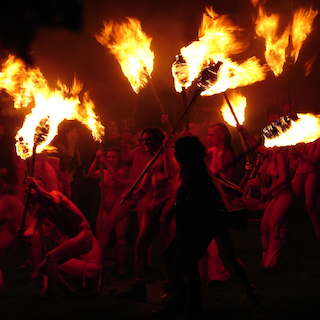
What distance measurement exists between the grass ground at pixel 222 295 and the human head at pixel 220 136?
6.07 ft

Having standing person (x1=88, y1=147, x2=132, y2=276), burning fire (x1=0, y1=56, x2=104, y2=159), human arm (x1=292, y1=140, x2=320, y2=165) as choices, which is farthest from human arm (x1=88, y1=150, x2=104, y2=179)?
human arm (x1=292, y1=140, x2=320, y2=165)

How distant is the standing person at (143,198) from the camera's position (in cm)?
577

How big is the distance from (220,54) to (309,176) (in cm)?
241

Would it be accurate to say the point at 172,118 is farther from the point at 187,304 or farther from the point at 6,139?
the point at 187,304

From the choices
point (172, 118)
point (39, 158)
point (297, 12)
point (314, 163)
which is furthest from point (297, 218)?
point (39, 158)

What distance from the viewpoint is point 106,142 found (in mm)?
8008

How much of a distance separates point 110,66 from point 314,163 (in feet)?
20.1

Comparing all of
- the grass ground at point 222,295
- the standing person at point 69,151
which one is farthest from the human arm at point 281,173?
the standing person at point 69,151

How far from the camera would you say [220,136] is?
6.03 metres

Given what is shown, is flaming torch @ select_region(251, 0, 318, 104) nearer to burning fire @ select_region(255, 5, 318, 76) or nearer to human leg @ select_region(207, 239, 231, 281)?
burning fire @ select_region(255, 5, 318, 76)

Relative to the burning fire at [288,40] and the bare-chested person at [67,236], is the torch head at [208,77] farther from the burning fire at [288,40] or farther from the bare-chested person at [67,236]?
the bare-chested person at [67,236]

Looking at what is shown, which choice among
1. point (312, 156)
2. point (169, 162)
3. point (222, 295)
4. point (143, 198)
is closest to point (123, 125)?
point (143, 198)

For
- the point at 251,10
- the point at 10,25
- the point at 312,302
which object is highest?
the point at 10,25

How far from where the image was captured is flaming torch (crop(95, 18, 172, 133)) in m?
6.68
